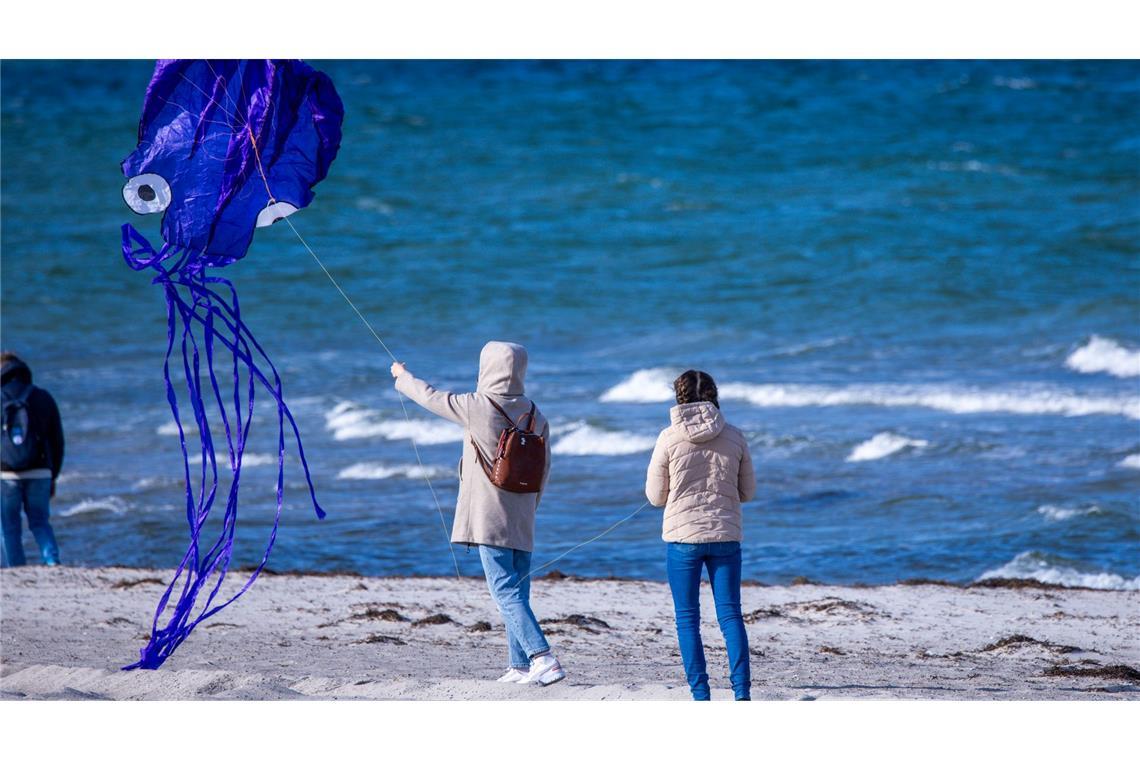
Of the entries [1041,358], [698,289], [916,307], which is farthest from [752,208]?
[1041,358]

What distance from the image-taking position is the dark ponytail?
4703 mm

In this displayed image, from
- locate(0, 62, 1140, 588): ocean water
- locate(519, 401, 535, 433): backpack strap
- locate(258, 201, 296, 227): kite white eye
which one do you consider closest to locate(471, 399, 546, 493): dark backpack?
locate(519, 401, 535, 433): backpack strap

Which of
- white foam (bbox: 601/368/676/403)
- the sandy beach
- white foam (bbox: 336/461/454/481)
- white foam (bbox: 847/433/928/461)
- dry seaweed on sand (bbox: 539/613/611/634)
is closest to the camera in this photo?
the sandy beach

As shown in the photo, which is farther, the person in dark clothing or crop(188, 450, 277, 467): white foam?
crop(188, 450, 277, 467): white foam

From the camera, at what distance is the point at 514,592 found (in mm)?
4992

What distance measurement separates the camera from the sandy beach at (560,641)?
5258mm

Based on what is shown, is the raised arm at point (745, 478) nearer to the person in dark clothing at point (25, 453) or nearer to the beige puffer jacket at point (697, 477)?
Answer: the beige puffer jacket at point (697, 477)

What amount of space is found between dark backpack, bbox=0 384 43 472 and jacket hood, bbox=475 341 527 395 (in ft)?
14.0

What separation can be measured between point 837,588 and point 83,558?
5837mm

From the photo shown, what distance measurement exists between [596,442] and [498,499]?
9.21 m

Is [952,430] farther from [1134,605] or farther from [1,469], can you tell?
[1,469]

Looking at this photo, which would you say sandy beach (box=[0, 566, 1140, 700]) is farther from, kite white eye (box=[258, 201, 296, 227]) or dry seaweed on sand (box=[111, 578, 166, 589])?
kite white eye (box=[258, 201, 296, 227])

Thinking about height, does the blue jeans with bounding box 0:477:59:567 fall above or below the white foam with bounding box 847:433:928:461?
below

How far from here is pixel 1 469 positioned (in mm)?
8172
